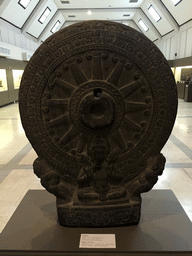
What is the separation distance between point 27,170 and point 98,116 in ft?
8.51

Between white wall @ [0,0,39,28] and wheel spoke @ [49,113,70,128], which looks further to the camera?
white wall @ [0,0,39,28]

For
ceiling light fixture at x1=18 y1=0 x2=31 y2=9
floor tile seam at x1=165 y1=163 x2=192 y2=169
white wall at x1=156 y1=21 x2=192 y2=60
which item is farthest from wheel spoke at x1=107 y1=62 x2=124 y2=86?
white wall at x1=156 y1=21 x2=192 y2=60

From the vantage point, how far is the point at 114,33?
1.74 metres

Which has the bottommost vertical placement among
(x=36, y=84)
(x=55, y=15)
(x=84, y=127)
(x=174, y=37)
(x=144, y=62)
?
(x=84, y=127)

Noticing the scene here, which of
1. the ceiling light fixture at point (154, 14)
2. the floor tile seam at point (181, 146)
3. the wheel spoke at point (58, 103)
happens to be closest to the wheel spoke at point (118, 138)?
the wheel spoke at point (58, 103)

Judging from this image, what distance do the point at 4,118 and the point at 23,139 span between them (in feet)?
9.83

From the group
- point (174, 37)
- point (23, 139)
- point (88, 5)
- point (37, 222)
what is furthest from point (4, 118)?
point (174, 37)

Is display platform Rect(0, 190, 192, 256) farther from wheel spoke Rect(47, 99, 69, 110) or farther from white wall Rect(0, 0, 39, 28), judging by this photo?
white wall Rect(0, 0, 39, 28)

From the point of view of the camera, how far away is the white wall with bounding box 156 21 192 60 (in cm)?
1279

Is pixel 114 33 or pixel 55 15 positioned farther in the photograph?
pixel 55 15

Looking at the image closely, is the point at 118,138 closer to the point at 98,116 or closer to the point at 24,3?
the point at 98,116

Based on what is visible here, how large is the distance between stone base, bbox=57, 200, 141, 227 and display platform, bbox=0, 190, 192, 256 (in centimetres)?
5

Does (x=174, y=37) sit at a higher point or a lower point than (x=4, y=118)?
higher

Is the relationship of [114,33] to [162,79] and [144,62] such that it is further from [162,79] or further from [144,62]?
[162,79]
